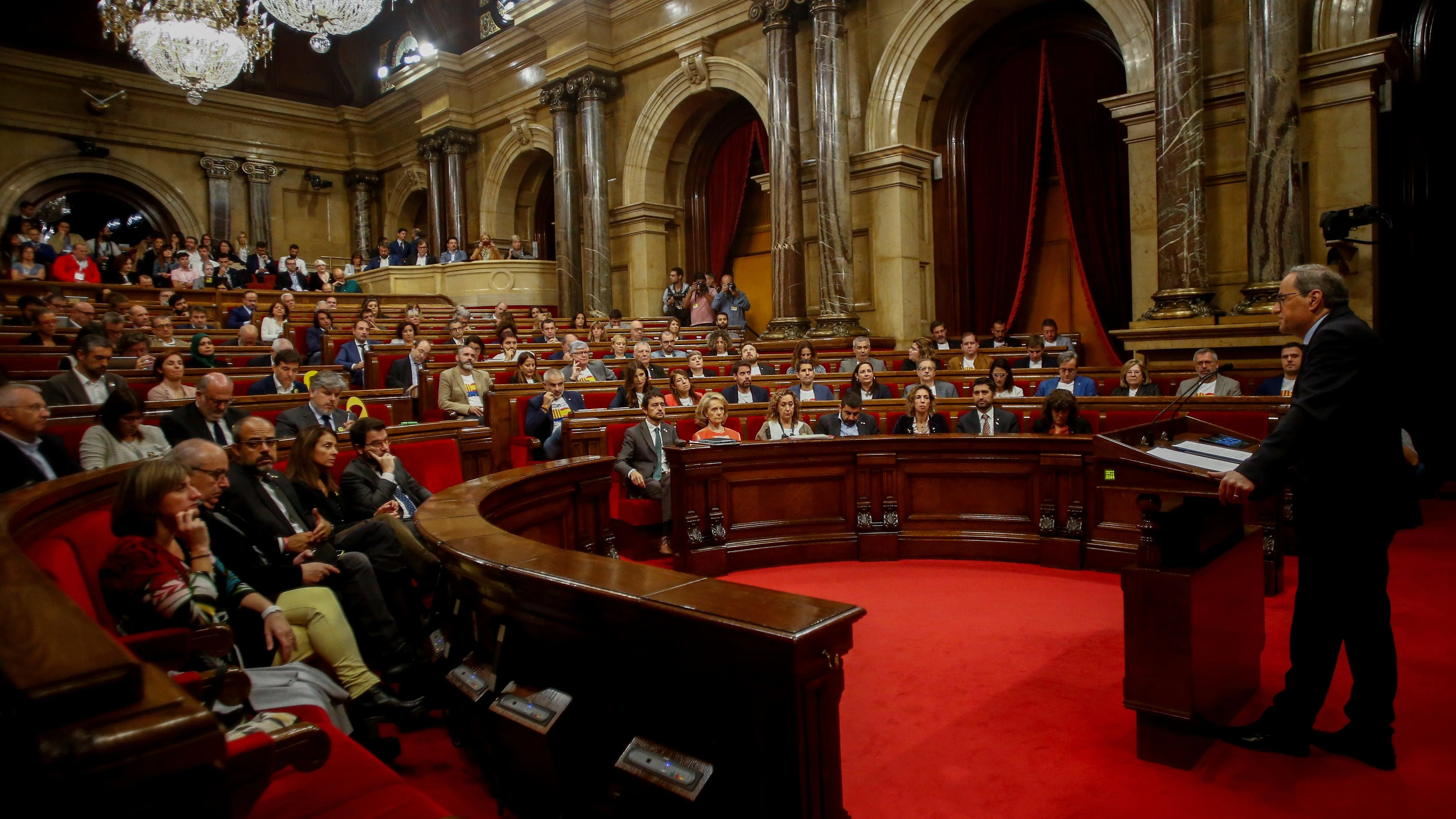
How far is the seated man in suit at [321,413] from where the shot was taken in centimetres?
451

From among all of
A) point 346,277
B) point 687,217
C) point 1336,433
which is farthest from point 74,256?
point 1336,433

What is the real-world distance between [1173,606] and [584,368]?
5617 millimetres

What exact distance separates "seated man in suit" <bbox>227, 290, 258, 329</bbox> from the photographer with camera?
5.40 metres

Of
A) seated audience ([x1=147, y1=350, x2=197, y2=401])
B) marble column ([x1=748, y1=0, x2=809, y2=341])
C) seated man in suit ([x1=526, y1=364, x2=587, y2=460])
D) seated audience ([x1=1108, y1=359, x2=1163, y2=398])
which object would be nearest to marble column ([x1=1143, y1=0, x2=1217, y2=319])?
seated audience ([x1=1108, y1=359, x2=1163, y2=398])

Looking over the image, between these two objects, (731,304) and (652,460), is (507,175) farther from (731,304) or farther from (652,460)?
(652,460)

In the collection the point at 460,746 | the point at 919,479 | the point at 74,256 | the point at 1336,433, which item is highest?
the point at 74,256

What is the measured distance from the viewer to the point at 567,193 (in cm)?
1320

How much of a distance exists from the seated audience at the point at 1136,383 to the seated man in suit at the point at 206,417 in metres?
5.30

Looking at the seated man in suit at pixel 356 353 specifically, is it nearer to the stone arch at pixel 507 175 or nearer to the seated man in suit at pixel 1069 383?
the seated man in suit at pixel 1069 383

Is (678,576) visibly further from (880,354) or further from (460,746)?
(880,354)

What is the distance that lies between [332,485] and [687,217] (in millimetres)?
10756

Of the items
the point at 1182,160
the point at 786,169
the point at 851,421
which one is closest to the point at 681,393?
the point at 851,421

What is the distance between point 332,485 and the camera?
3.41m

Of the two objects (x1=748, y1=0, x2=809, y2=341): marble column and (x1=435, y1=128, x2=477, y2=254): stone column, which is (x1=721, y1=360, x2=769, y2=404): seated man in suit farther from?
(x1=435, y1=128, x2=477, y2=254): stone column
